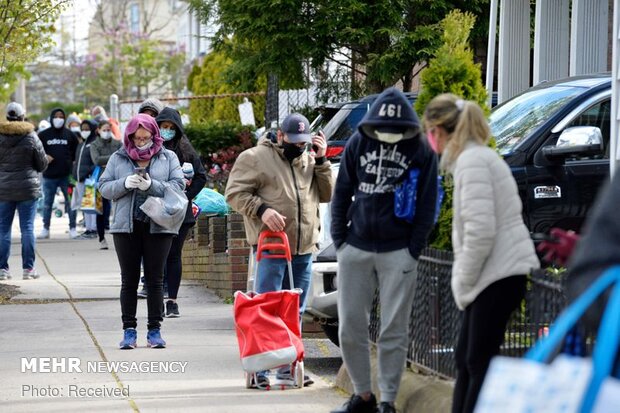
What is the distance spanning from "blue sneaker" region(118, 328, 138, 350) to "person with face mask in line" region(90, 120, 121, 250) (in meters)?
8.46

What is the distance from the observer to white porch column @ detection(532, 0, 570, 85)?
1432 centimetres

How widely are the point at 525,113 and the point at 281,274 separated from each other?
3.01 meters

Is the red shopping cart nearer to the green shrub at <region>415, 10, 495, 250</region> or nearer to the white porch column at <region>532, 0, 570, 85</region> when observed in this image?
the green shrub at <region>415, 10, 495, 250</region>

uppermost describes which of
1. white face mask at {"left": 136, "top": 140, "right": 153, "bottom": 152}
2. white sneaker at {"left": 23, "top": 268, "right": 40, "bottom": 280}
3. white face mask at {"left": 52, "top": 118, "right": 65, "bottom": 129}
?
white face mask at {"left": 52, "top": 118, "right": 65, "bottom": 129}

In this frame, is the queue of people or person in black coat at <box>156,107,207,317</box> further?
person in black coat at <box>156,107,207,317</box>

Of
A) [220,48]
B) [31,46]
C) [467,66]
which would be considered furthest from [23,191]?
[467,66]

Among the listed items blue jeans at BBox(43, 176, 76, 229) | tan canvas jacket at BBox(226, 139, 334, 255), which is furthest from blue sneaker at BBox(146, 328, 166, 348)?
blue jeans at BBox(43, 176, 76, 229)

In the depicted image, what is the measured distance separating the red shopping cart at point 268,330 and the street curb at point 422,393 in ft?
1.90

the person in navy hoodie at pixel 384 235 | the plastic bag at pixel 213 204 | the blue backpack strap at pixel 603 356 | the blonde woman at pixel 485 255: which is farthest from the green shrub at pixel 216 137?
the blue backpack strap at pixel 603 356

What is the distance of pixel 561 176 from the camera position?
9375 mm

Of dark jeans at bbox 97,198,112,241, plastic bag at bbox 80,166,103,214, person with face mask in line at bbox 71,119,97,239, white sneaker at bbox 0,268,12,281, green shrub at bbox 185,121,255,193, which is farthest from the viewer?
green shrub at bbox 185,121,255,193

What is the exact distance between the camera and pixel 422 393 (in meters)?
6.62

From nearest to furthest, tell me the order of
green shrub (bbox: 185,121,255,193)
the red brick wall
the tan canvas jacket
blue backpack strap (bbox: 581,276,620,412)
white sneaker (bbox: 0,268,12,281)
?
blue backpack strap (bbox: 581,276,620,412) → the tan canvas jacket → the red brick wall → white sneaker (bbox: 0,268,12,281) → green shrub (bbox: 185,121,255,193)

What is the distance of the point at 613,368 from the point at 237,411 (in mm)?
4361
